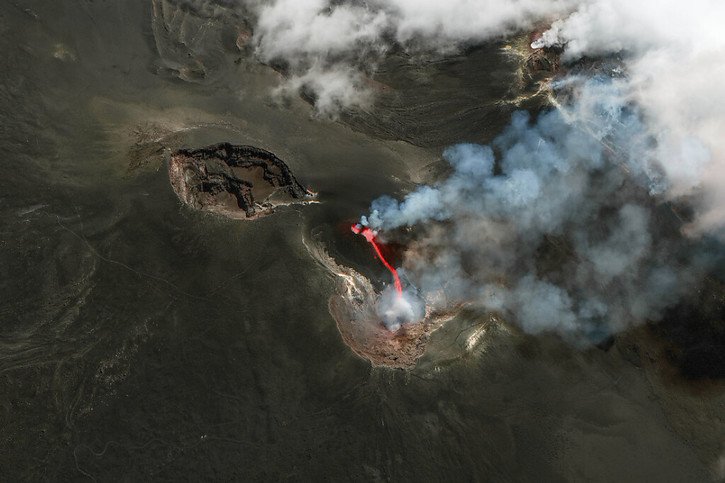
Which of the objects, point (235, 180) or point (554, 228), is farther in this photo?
point (554, 228)

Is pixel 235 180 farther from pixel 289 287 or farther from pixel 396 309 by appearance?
pixel 396 309

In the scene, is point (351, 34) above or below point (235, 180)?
above

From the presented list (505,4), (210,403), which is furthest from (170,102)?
(505,4)

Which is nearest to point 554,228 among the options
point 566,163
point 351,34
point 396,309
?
point 566,163

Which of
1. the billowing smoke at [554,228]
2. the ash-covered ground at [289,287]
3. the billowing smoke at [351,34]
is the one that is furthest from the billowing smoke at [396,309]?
the billowing smoke at [351,34]

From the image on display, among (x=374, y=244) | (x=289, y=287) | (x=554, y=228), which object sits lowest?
(x=289, y=287)

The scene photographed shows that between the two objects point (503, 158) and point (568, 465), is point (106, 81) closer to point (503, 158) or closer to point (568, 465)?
point (503, 158)

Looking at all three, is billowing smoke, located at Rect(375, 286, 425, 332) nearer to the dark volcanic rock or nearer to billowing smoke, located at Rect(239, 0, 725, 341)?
billowing smoke, located at Rect(239, 0, 725, 341)
